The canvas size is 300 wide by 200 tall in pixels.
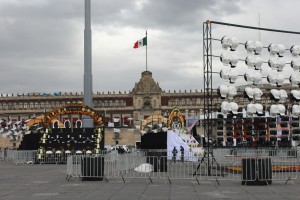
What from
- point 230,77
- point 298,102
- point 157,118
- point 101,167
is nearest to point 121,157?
point 101,167

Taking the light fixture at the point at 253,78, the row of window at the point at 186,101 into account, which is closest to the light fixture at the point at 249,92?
the light fixture at the point at 253,78

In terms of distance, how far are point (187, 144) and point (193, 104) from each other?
283 ft

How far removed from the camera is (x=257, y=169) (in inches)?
724

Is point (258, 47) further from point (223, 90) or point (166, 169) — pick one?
point (166, 169)

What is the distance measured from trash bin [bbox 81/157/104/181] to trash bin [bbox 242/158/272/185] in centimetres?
549

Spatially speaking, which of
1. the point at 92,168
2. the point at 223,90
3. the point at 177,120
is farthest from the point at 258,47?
the point at 177,120

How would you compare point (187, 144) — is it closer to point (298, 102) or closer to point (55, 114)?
point (55, 114)

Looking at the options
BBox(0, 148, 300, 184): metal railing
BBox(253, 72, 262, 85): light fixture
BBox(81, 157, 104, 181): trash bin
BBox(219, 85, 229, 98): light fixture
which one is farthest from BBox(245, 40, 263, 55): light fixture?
BBox(81, 157, 104, 181): trash bin

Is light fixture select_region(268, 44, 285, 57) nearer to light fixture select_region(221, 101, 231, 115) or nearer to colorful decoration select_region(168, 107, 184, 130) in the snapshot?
light fixture select_region(221, 101, 231, 115)

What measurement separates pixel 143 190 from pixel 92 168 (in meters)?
4.18

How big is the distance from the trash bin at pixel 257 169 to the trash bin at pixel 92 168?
549 cm

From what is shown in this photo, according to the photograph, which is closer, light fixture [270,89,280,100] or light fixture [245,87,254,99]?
light fixture [245,87,254,99]

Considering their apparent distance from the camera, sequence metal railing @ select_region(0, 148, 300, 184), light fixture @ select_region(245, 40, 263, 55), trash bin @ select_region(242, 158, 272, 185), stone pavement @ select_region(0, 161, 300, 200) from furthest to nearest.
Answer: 1. light fixture @ select_region(245, 40, 263, 55)
2. metal railing @ select_region(0, 148, 300, 184)
3. trash bin @ select_region(242, 158, 272, 185)
4. stone pavement @ select_region(0, 161, 300, 200)

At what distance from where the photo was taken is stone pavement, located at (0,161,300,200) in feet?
48.9
